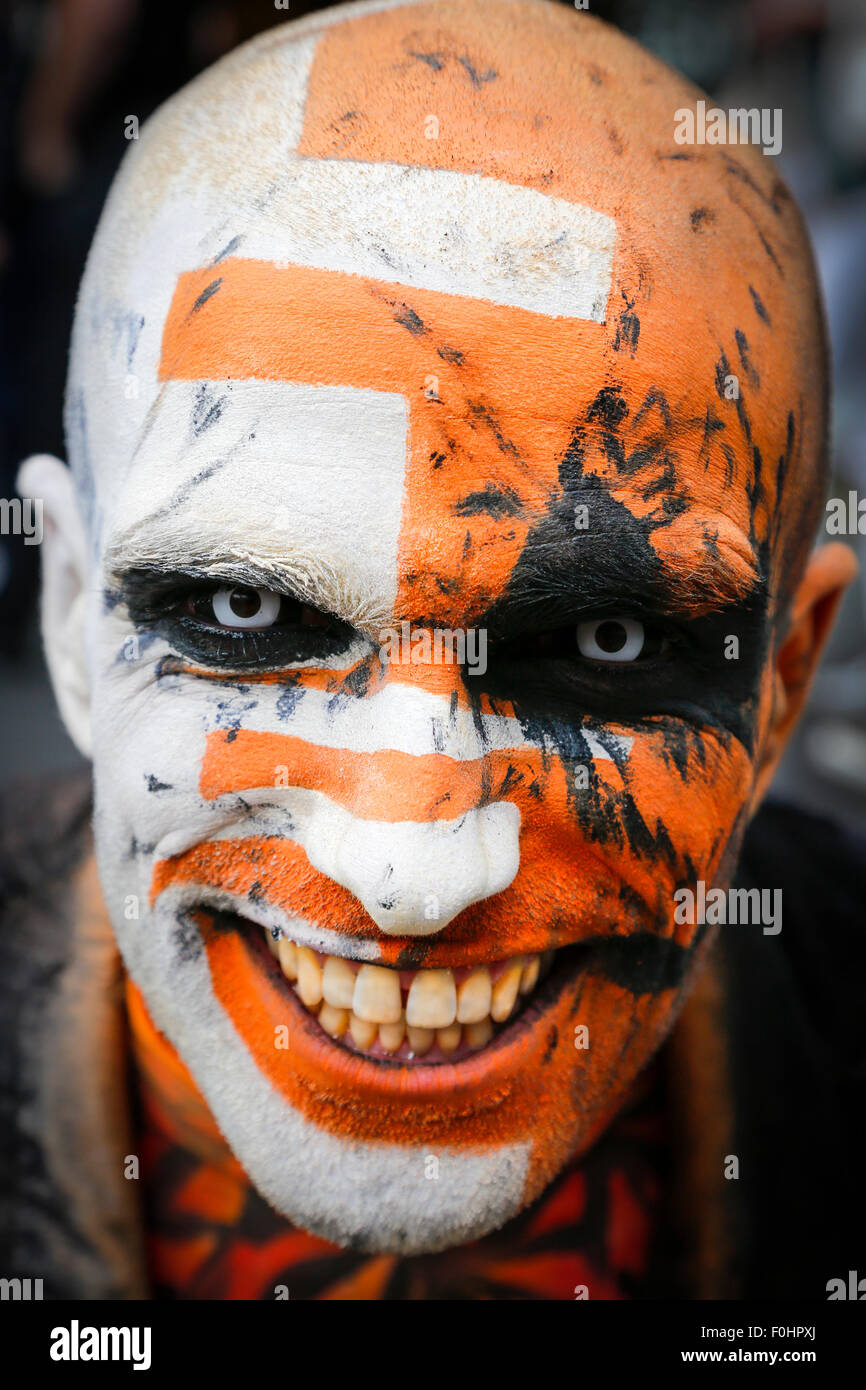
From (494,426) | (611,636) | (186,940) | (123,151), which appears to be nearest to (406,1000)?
(186,940)

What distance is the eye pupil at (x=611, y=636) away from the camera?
1421 mm

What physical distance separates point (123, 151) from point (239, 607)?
1.87 meters

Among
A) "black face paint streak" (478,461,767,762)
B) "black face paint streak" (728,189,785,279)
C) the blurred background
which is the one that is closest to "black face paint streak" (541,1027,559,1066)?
"black face paint streak" (478,461,767,762)

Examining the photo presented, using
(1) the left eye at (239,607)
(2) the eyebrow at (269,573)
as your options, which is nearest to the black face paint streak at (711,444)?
(2) the eyebrow at (269,573)

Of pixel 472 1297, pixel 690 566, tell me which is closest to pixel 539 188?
pixel 690 566

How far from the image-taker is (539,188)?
53.7 inches

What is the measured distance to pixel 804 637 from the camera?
1866 millimetres

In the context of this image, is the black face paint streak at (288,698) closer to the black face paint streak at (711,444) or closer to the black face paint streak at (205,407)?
the black face paint streak at (205,407)

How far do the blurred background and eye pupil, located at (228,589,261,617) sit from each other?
1262 mm

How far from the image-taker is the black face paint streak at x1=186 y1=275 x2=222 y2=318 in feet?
4.57

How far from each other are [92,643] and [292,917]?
0.54m

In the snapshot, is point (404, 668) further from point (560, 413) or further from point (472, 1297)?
point (472, 1297)

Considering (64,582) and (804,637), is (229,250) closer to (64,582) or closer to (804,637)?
(64,582)

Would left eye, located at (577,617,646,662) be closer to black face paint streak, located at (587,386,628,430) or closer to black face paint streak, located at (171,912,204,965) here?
black face paint streak, located at (587,386,628,430)
